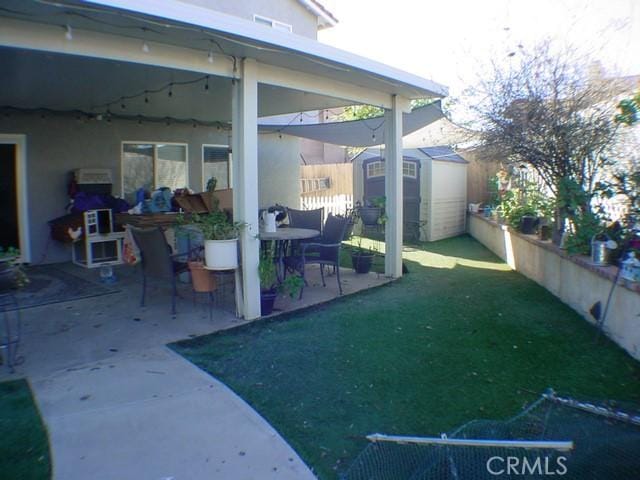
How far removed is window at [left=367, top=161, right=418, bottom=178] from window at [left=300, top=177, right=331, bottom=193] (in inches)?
91.3

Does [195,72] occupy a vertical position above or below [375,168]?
above

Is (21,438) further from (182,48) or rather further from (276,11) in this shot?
(276,11)

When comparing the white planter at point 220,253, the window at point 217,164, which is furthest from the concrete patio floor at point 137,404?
the window at point 217,164

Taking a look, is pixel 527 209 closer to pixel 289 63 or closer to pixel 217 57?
pixel 289 63

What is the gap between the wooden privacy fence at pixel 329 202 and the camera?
509 inches

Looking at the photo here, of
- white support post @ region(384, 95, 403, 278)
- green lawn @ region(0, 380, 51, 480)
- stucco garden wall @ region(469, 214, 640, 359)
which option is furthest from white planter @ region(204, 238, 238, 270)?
stucco garden wall @ region(469, 214, 640, 359)

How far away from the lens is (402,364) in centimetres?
398

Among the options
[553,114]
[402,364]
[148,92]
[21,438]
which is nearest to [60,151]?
[148,92]

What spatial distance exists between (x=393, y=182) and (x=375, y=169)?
16.6 ft

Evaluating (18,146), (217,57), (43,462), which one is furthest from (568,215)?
(18,146)

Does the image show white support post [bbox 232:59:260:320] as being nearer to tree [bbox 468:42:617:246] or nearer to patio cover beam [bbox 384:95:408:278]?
patio cover beam [bbox 384:95:408:278]

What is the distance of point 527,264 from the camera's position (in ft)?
24.6

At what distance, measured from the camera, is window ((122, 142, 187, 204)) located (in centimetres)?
918

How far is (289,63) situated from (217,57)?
81 centimetres
